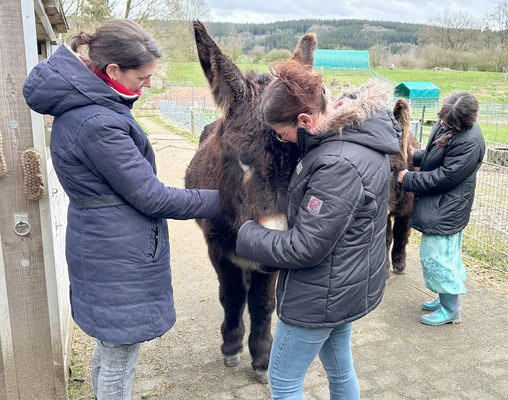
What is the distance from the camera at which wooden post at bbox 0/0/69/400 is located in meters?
2.44

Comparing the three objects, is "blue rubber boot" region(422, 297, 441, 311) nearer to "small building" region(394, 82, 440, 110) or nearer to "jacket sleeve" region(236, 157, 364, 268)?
"jacket sleeve" region(236, 157, 364, 268)

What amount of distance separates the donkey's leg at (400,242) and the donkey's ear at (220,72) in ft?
11.6

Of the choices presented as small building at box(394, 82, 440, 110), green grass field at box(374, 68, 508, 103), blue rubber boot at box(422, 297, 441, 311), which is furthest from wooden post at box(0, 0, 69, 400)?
green grass field at box(374, 68, 508, 103)

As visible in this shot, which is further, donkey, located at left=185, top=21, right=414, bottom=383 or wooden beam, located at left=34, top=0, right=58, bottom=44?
wooden beam, located at left=34, top=0, right=58, bottom=44

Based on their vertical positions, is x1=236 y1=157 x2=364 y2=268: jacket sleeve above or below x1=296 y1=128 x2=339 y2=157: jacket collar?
below

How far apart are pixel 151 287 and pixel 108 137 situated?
767 mm

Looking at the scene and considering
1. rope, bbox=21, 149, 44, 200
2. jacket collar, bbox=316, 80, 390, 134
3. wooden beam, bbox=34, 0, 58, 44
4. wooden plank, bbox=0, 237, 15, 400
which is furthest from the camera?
wooden beam, bbox=34, 0, 58, 44

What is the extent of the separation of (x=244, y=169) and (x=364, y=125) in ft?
2.14

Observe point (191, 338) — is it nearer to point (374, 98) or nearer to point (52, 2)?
point (374, 98)

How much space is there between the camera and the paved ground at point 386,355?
3.18 metres

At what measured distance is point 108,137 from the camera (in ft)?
6.41

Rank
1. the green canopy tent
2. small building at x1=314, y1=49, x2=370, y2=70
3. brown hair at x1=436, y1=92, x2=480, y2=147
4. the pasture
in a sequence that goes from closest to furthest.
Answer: brown hair at x1=436, y1=92, x2=480, y2=147 < the green canopy tent < the pasture < small building at x1=314, y1=49, x2=370, y2=70

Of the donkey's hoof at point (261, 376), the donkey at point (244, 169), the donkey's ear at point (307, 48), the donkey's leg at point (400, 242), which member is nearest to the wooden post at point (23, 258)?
the donkey at point (244, 169)

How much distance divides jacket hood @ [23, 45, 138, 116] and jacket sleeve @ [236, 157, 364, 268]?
1031mm
